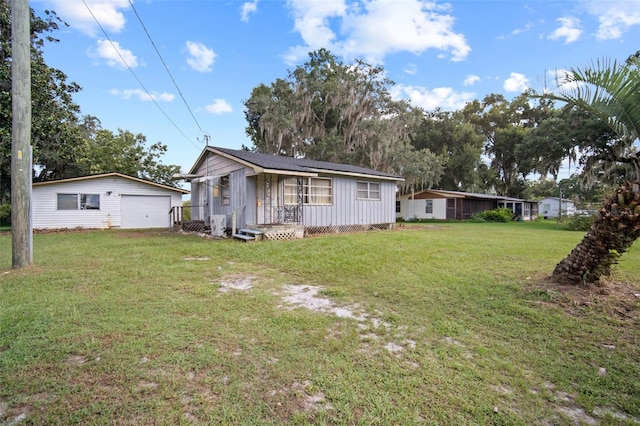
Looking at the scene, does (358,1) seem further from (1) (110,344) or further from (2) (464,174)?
(2) (464,174)

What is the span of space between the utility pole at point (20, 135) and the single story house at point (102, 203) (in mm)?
11865

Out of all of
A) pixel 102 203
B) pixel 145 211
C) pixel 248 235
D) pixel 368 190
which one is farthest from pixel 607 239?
pixel 102 203

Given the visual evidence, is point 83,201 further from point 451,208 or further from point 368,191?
point 451,208

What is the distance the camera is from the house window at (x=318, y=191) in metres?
12.3

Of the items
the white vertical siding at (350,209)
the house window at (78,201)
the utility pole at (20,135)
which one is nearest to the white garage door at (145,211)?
the house window at (78,201)

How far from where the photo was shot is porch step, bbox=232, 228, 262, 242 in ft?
32.8

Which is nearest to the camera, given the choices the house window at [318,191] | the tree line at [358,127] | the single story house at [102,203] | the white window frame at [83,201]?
the house window at [318,191]

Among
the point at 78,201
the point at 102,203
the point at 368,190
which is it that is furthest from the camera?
the point at 102,203

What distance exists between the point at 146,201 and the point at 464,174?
1171 inches

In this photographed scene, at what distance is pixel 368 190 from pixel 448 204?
15921mm

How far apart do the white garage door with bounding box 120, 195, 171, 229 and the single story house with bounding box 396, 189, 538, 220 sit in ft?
64.9

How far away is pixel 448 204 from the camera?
90.0 feet

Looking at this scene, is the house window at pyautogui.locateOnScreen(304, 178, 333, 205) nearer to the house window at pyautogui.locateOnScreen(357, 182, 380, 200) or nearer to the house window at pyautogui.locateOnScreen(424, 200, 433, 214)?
the house window at pyautogui.locateOnScreen(357, 182, 380, 200)

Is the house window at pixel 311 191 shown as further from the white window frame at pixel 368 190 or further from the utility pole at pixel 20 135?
the utility pole at pixel 20 135
